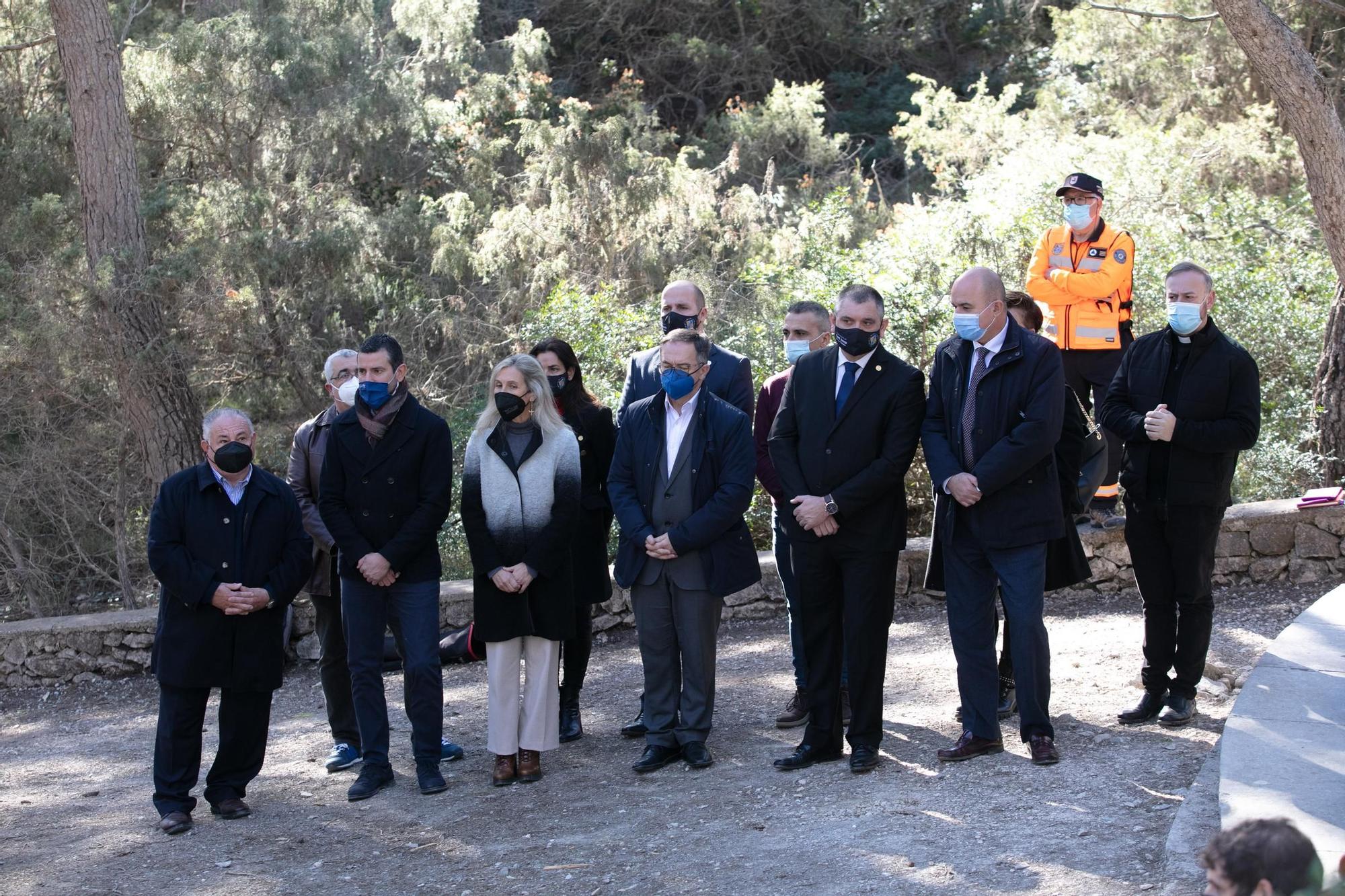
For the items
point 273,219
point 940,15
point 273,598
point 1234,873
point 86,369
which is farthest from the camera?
point 940,15

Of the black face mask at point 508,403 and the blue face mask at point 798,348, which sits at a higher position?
the blue face mask at point 798,348

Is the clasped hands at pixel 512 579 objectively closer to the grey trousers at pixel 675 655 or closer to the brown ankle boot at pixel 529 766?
the grey trousers at pixel 675 655

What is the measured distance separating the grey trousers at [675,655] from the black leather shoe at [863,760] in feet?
2.11

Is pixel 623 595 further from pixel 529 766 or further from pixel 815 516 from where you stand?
pixel 815 516

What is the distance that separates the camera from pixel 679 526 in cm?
540

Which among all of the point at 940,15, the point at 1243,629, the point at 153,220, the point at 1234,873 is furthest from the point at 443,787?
the point at 940,15

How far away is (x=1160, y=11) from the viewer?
14.8m

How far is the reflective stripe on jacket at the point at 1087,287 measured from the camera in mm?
7352

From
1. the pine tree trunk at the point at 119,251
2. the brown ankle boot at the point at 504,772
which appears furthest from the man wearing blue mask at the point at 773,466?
the pine tree trunk at the point at 119,251

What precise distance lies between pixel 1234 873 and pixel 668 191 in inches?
465

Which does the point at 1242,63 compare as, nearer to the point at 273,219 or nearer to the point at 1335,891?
the point at 273,219

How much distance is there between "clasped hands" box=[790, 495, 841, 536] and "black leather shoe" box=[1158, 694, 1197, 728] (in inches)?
63.5

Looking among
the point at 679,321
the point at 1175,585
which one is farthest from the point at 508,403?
the point at 1175,585

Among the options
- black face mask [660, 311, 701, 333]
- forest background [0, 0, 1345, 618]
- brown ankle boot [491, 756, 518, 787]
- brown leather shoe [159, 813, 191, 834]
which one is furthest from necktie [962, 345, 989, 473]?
forest background [0, 0, 1345, 618]
